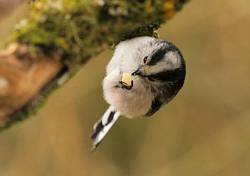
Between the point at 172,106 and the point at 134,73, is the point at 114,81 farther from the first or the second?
the point at 172,106

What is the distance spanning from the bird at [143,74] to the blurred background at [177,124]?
76.6 inches

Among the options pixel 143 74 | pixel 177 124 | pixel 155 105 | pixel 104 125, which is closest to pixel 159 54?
pixel 143 74

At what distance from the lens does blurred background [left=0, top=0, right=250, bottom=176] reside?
3619 mm

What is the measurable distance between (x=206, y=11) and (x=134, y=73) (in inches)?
82.4

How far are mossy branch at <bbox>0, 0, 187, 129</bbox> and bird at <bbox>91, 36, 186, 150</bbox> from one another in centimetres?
10

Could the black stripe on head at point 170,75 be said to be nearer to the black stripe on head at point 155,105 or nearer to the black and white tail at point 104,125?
the black stripe on head at point 155,105

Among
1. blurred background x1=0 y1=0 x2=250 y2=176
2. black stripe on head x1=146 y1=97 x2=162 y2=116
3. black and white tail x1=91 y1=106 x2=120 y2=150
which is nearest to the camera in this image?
black stripe on head x1=146 y1=97 x2=162 y2=116

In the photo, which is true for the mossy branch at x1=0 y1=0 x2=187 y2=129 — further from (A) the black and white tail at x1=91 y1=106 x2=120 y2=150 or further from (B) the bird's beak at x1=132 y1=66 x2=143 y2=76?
(A) the black and white tail at x1=91 y1=106 x2=120 y2=150

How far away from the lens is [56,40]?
1393mm

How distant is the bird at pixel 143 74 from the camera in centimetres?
155

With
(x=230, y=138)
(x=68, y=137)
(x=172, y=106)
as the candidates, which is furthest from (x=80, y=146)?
(x=230, y=138)

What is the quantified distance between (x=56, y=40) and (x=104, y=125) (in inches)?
21.3

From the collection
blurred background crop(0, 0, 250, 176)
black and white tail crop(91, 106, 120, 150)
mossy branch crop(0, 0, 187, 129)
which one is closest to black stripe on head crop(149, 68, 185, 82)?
mossy branch crop(0, 0, 187, 129)

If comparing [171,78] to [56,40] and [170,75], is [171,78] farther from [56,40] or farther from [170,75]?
[56,40]
